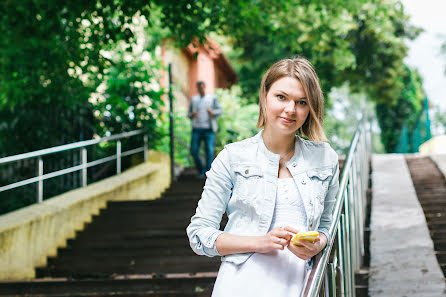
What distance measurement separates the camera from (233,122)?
44.0ft

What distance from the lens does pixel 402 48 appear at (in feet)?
65.5

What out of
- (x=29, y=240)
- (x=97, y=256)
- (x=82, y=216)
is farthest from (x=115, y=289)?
(x=82, y=216)

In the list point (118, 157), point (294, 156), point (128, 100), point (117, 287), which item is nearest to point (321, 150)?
point (294, 156)

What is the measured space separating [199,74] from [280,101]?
23012mm

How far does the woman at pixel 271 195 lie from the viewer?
199 centimetres

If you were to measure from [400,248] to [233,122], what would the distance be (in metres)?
8.42

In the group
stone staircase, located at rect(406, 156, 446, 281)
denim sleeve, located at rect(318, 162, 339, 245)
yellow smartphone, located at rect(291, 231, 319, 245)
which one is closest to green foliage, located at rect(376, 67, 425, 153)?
stone staircase, located at rect(406, 156, 446, 281)

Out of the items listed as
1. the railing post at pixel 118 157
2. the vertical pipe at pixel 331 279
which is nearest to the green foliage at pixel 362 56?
the railing post at pixel 118 157

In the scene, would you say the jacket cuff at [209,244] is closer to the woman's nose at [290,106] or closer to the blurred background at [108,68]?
the woman's nose at [290,106]

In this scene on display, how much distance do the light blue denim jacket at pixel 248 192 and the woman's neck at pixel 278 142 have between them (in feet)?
0.12

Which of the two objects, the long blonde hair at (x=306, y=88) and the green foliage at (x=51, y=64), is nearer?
the long blonde hair at (x=306, y=88)

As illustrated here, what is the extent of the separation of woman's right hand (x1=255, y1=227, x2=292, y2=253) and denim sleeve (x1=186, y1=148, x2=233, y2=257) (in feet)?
0.56

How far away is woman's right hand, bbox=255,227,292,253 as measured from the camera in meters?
1.88

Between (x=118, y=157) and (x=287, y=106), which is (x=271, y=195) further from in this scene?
(x=118, y=157)
